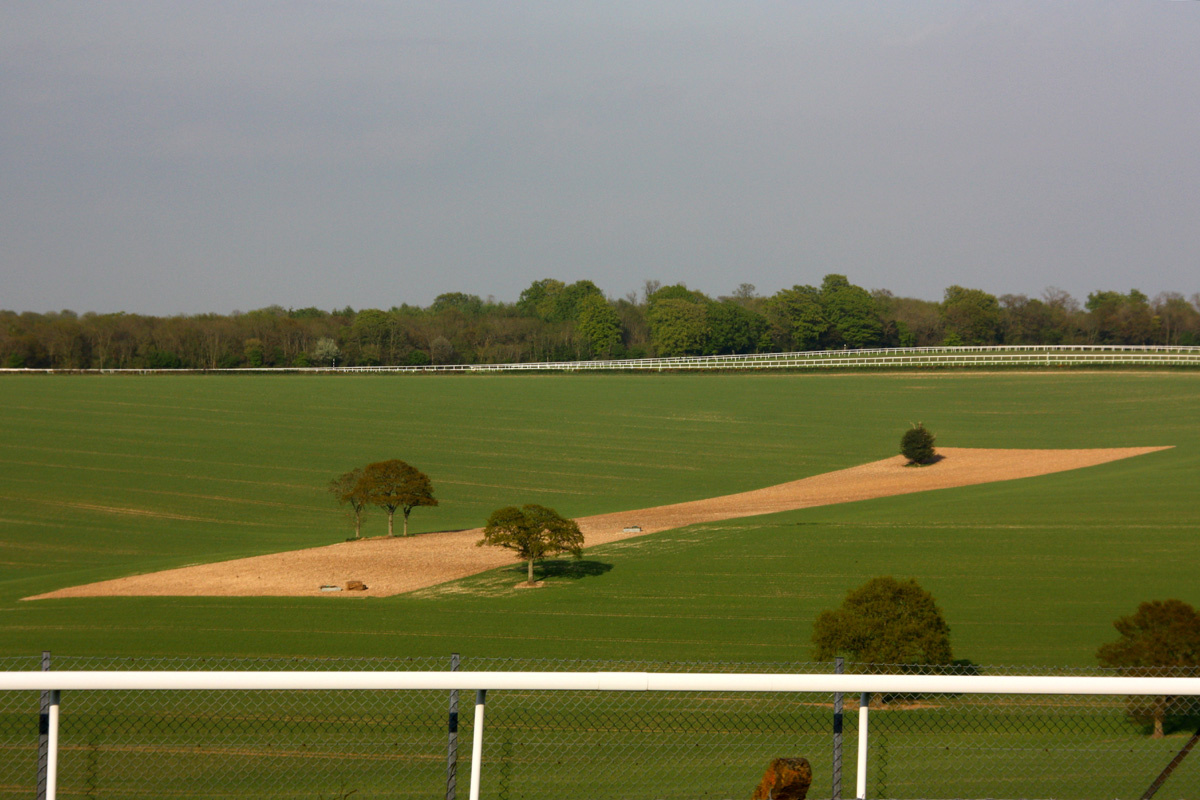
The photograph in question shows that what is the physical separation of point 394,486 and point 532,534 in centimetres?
794

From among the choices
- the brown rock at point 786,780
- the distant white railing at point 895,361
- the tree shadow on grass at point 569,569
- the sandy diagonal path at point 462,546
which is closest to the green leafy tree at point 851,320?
the distant white railing at point 895,361

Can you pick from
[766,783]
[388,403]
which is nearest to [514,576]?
[766,783]

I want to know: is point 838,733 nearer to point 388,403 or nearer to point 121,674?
point 121,674

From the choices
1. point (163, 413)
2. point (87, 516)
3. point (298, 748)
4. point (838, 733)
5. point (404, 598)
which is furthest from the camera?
point (163, 413)

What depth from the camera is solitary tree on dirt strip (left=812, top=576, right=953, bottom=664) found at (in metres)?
14.7

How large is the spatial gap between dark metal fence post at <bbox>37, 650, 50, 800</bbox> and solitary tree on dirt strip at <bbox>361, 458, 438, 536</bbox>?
81.5 ft

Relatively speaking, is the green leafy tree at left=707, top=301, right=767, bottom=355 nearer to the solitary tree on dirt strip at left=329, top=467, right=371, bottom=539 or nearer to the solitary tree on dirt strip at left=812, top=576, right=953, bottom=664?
the solitary tree on dirt strip at left=329, top=467, right=371, bottom=539

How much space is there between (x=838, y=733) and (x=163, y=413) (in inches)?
2465

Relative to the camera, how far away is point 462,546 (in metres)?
29.6

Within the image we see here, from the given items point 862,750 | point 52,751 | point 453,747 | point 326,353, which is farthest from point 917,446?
point 326,353

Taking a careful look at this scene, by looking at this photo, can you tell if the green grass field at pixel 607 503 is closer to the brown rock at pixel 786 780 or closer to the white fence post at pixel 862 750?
the brown rock at pixel 786 780

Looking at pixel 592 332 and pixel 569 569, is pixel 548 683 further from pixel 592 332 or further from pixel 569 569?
pixel 592 332

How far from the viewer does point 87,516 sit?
3791cm

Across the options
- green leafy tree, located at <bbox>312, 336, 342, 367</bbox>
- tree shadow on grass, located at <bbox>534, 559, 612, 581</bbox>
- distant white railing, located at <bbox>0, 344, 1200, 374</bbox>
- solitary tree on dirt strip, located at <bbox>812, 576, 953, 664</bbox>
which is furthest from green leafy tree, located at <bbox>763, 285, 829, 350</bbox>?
solitary tree on dirt strip, located at <bbox>812, 576, 953, 664</bbox>
